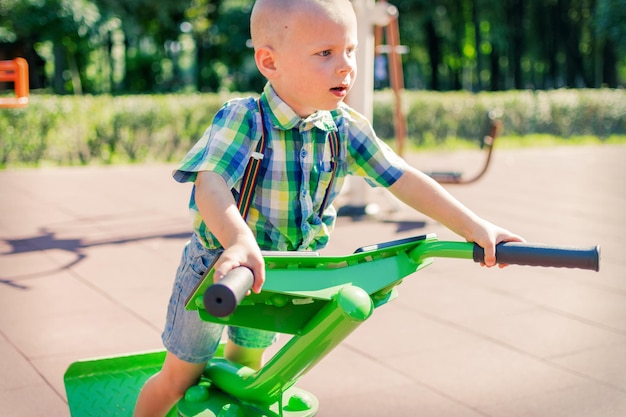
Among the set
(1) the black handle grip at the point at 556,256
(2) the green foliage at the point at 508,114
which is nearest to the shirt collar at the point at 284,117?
(1) the black handle grip at the point at 556,256

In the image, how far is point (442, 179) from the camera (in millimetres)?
6637

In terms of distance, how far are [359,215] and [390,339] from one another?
3.05 m

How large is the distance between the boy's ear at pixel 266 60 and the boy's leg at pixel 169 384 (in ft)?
2.61

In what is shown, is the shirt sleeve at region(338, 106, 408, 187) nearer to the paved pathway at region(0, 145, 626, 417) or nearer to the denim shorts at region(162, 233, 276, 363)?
the denim shorts at region(162, 233, 276, 363)

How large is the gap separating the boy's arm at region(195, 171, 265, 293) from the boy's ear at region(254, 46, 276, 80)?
30cm

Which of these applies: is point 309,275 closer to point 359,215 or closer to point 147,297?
point 147,297

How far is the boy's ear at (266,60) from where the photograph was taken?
78.4 inches

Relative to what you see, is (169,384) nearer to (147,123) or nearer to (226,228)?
(226,228)

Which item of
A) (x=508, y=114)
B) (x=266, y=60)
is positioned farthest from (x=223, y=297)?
(x=508, y=114)

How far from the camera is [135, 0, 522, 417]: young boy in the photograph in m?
1.91

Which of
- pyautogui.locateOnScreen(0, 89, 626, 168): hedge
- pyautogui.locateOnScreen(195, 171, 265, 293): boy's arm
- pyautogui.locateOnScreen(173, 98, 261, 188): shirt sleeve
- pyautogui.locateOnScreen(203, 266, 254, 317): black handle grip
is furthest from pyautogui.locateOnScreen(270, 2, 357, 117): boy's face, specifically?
pyautogui.locateOnScreen(0, 89, 626, 168): hedge

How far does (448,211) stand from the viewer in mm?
2088

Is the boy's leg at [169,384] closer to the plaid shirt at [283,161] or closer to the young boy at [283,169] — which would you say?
the young boy at [283,169]

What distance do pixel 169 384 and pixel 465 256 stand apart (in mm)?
890
